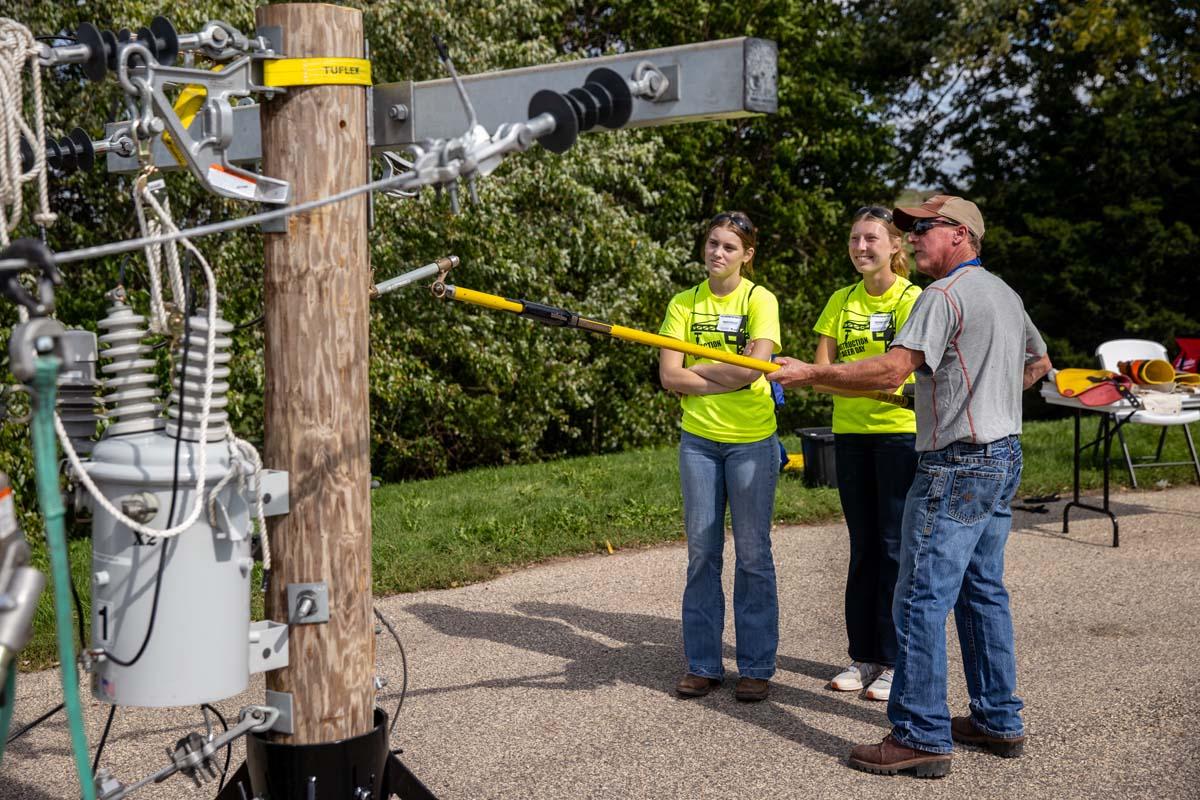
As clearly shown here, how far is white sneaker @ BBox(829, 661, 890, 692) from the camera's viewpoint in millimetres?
5184

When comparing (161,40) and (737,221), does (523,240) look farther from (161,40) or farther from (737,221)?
(161,40)

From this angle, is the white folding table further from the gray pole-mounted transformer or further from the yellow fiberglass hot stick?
the gray pole-mounted transformer

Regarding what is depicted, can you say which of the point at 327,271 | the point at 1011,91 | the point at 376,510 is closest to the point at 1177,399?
the point at 376,510

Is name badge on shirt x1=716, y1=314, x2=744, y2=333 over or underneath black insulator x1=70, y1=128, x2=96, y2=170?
underneath

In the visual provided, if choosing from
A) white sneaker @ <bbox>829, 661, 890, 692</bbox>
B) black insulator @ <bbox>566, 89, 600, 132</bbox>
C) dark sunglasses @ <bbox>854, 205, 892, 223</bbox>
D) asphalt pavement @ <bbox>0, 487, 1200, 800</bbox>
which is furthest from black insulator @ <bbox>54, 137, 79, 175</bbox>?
white sneaker @ <bbox>829, 661, 890, 692</bbox>

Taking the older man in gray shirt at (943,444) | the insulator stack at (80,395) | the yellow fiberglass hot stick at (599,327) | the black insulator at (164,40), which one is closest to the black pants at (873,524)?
the yellow fiberglass hot stick at (599,327)

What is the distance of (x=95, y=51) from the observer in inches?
118

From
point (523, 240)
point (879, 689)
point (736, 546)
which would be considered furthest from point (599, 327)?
point (523, 240)

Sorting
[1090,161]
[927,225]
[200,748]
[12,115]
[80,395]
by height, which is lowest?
[200,748]

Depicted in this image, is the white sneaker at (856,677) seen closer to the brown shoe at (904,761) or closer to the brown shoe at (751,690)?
the brown shoe at (751,690)

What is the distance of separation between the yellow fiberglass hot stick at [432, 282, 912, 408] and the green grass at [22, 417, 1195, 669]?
2.99 metres

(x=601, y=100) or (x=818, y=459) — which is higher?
(x=601, y=100)

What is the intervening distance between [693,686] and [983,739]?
1171 millimetres

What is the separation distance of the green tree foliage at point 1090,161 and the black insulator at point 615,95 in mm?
17433
